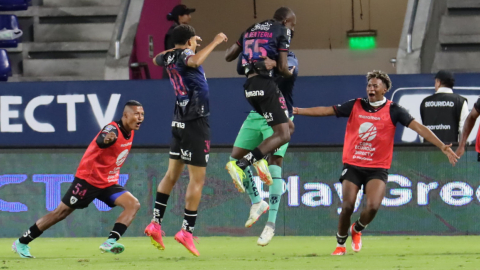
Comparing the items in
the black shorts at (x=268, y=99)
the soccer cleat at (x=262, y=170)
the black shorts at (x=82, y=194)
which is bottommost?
the black shorts at (x=82, y=194)

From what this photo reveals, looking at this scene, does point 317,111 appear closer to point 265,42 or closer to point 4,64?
point 265,42

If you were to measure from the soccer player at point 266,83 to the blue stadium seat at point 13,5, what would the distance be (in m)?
8.13

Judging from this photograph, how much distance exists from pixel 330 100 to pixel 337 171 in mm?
945

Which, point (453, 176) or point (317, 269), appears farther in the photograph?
point (453, 176)

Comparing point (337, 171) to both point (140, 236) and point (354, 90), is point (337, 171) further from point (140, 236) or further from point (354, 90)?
point (140, 236)

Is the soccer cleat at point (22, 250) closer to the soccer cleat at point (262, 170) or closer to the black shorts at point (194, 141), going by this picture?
the black shorts at point (194, 141)

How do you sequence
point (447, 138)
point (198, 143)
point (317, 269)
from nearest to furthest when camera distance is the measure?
point (317, 269), point (198, 143), point (447, 138)

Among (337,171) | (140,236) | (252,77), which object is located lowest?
(140,236)

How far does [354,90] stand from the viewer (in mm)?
11281

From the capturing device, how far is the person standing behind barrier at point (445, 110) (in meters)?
10.9

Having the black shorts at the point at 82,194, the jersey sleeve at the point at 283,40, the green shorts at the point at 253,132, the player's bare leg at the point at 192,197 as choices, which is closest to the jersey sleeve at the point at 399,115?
the jersey sleeve at the point at 283,40

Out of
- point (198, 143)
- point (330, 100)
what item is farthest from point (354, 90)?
point (198, 143)

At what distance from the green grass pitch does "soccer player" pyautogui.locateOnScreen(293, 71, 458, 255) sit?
47cm

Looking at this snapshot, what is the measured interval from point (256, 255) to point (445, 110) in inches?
144
